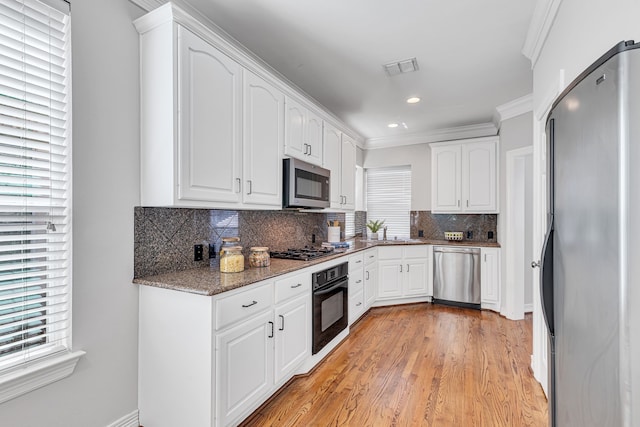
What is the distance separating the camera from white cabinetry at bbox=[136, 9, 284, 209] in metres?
1.70

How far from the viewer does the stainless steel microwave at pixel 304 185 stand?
8.49 ft

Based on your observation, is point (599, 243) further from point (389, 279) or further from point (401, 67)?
point (389, 279)

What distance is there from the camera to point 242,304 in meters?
1.76

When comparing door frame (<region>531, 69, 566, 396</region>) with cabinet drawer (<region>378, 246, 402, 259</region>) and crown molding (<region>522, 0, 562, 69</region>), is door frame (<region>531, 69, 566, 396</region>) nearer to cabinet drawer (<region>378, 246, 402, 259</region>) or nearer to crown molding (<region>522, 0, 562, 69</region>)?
crown molding (<region>522, 0, 562, 69</region>)

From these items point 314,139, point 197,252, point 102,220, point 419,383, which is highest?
point 314,139

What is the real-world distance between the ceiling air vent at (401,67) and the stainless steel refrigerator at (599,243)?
1900 mm

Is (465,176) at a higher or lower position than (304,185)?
higher

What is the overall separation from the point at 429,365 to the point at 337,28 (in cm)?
276

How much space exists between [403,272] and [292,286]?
8.26 ft

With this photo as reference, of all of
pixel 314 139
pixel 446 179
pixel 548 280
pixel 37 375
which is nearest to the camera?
pixel 548 280

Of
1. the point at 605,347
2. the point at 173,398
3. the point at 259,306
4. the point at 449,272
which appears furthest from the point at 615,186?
the point at 449,272

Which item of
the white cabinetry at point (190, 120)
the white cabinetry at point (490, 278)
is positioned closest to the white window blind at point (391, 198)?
the white cabinetry at point (490, 278)

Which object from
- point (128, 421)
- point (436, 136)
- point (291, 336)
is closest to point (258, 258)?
point (291, 336)

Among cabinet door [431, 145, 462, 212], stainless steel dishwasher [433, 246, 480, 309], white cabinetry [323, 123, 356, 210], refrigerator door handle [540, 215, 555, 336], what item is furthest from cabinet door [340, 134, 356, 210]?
refrigerator door handle [540, 215, 555, 336]
